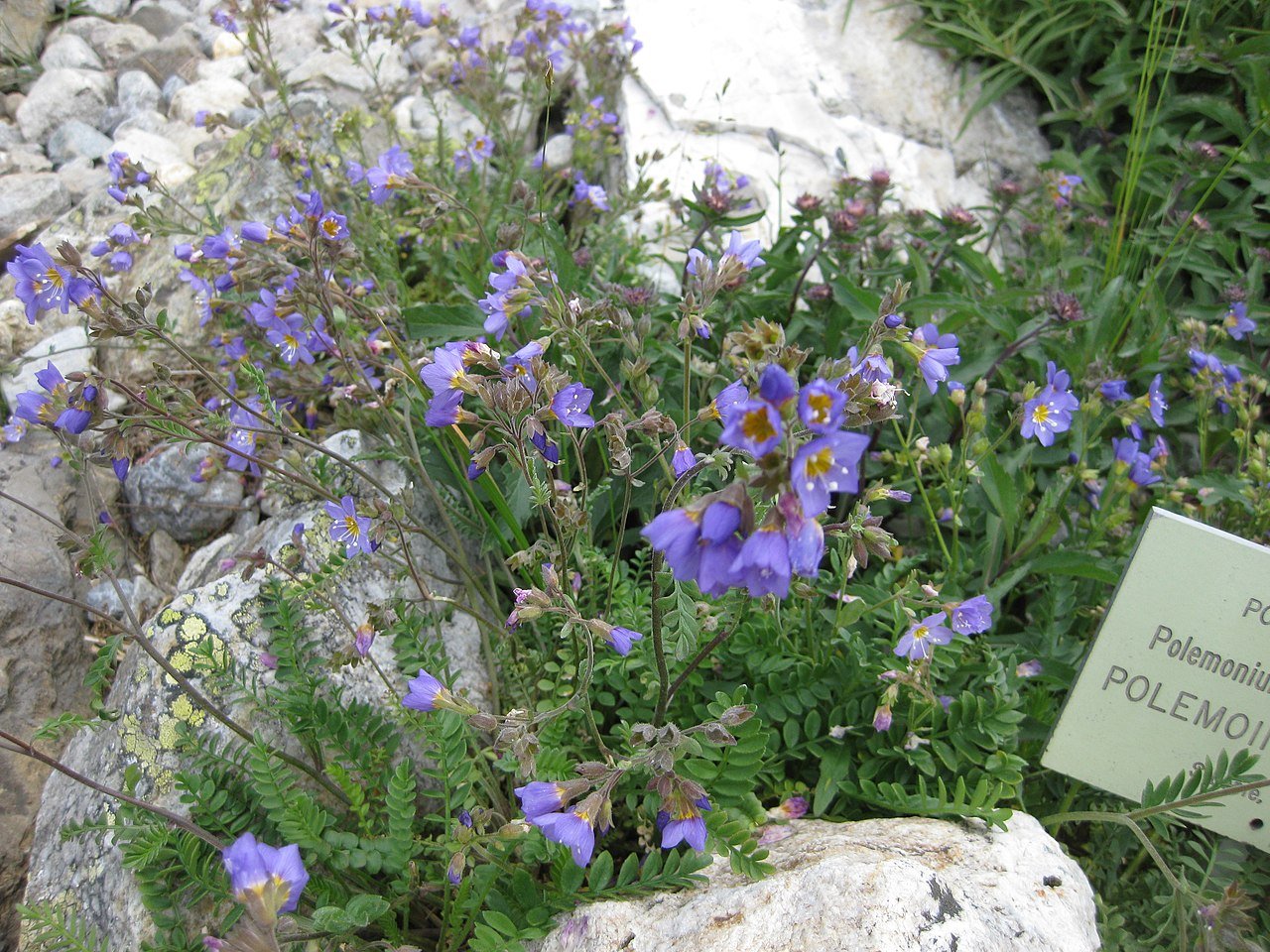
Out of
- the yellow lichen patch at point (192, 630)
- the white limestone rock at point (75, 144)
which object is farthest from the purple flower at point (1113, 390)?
the white limestone rock at point (75, 144)

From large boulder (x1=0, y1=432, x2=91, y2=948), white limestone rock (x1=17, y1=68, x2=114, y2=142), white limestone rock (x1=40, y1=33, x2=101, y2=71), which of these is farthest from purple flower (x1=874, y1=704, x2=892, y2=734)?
white limestone rock (x1=40, y1=33, x2=101, y2=71)

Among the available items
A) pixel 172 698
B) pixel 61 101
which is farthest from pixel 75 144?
pixel 172 698

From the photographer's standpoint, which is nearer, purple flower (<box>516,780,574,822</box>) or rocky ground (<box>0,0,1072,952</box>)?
purple flower (<box>516,780,574,822</box>)

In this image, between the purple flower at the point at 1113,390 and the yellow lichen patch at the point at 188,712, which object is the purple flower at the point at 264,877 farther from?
the purple flower at the point at 1113,390

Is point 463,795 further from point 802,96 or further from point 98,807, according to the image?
point 802,96

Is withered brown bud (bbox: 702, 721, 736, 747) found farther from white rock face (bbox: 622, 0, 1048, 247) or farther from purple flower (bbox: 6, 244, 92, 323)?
white rock face (bbox: 622, 0, 1048, 247)

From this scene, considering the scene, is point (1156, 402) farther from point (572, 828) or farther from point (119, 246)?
point (119, 246)
